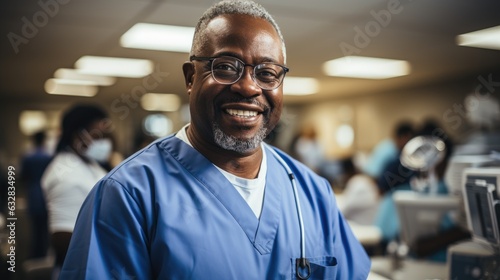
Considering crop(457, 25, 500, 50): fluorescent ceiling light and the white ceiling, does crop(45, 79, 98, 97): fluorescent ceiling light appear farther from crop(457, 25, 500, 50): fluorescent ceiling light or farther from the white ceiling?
crop(457, 25, 500, 50): fluorescent ceiling light

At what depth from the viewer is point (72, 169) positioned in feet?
6.84

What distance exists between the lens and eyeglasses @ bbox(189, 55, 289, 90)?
106 cm

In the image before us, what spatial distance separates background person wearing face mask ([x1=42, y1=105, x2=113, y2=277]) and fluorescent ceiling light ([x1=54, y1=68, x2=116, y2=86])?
3472mm

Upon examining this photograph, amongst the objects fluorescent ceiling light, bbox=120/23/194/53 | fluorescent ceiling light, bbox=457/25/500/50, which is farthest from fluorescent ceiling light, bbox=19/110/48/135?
fluorescent ceiling light, bbox=457/25/500/50

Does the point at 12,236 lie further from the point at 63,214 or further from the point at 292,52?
the point at 292,52

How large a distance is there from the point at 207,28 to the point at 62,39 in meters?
3.19

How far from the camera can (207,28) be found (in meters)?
1.10

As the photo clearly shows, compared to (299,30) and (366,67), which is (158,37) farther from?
(366,67)

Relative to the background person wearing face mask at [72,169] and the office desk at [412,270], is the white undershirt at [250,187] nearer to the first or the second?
the background person wearing face mask at [72,169]

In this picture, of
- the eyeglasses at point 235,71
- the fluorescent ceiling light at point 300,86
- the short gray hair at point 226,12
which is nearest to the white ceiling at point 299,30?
the fluorescent ceiling light at point 300,86

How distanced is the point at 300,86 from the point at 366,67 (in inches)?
73.9

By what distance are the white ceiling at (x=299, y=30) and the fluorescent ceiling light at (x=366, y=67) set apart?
0.16 metres

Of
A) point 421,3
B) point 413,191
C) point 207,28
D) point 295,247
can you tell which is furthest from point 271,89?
point 421,3

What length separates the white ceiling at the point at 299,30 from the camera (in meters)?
3.00
